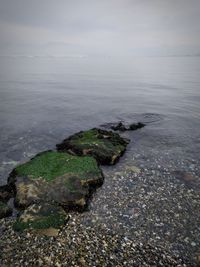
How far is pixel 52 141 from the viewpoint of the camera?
21547 mm

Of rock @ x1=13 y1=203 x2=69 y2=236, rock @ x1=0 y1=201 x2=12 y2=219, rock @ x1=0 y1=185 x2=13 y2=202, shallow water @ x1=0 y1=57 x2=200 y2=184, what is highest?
rock @ x1=13 y1=203 x2=69 y2=236

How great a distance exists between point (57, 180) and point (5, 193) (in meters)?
2.71

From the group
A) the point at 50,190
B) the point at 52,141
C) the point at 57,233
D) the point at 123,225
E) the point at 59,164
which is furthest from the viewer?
the point at 52,141

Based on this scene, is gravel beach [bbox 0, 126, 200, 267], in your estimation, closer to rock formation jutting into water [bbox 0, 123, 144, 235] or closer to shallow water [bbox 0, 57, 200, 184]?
rock formation jutting into water [bbox 0, 123, 144, 235]

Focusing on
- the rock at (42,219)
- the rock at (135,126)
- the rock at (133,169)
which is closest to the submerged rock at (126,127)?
the rock at (135,126)

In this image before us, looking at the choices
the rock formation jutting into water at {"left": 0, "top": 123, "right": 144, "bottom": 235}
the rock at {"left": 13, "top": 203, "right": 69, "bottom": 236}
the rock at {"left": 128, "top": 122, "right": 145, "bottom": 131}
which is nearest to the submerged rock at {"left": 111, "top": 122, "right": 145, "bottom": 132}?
the rock at {"left": 128, "top": 122, "right": 145, "bottom": 131}

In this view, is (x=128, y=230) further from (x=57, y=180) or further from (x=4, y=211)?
(x=4, y=211)

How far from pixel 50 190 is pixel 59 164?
2490mm

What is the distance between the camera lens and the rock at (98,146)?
1689 centimetres

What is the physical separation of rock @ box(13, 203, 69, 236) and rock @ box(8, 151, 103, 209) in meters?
0.72

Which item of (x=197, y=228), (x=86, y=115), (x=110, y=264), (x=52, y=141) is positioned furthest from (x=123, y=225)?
(x=86, y=115)

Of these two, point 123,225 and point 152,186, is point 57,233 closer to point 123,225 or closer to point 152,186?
point 123,225

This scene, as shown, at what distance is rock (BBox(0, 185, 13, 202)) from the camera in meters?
12.9

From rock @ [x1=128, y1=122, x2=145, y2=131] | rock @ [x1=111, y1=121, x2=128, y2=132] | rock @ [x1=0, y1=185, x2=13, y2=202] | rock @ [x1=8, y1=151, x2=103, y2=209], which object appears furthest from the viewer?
rock @ [x1=128, y1=122, x2=145, y2=131]
